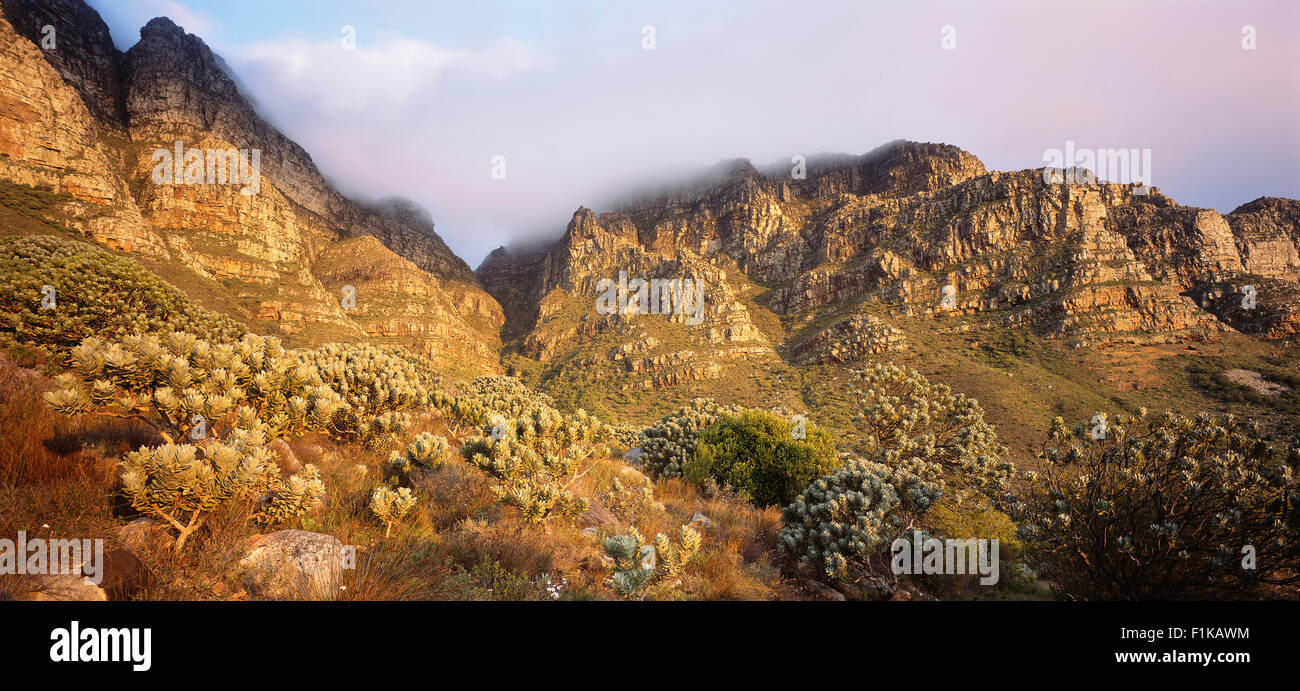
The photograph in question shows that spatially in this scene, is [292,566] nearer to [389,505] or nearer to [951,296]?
[389,505]

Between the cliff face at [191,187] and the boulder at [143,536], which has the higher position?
the cliff face at [191,187]

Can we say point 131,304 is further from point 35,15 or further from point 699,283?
point 35,15

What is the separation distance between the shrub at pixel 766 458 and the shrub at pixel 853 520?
296 cm

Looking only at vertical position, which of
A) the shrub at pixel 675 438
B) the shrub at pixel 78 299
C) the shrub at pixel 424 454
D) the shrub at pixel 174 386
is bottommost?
the shrub at pixel 675 438

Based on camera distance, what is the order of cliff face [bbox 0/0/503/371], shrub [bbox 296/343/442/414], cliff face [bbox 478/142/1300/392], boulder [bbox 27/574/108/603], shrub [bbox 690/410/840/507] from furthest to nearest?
1. cliff face [bbox 478/142/1300/392]
2. cliff face [bbox 0/0/503/371]
3. shrub [bbox 690/410/840/507]
4. shrub [bbox 296/343/442/414]
5. boulder [bbox 27/574/108/603]

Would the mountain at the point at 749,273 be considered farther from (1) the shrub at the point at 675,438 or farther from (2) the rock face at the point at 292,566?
(2) the rock face at the point at 292,566

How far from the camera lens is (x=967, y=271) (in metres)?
80.8

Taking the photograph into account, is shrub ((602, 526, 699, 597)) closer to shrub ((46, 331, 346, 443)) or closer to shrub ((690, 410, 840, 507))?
shrub ((46, 331, 346, 443))

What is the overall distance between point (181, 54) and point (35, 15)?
22651 millimetres

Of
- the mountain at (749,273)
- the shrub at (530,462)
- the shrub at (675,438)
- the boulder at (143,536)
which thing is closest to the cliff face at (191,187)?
the mountain at (749,273)

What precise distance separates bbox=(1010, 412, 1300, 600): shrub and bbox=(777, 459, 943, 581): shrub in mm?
1688

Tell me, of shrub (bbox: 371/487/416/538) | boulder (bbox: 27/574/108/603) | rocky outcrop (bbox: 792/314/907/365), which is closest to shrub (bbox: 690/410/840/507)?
shrub (bbox: 371/487/416/538)

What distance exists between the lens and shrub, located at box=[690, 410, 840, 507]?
34.0 feet

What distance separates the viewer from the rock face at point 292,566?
3406 mm
